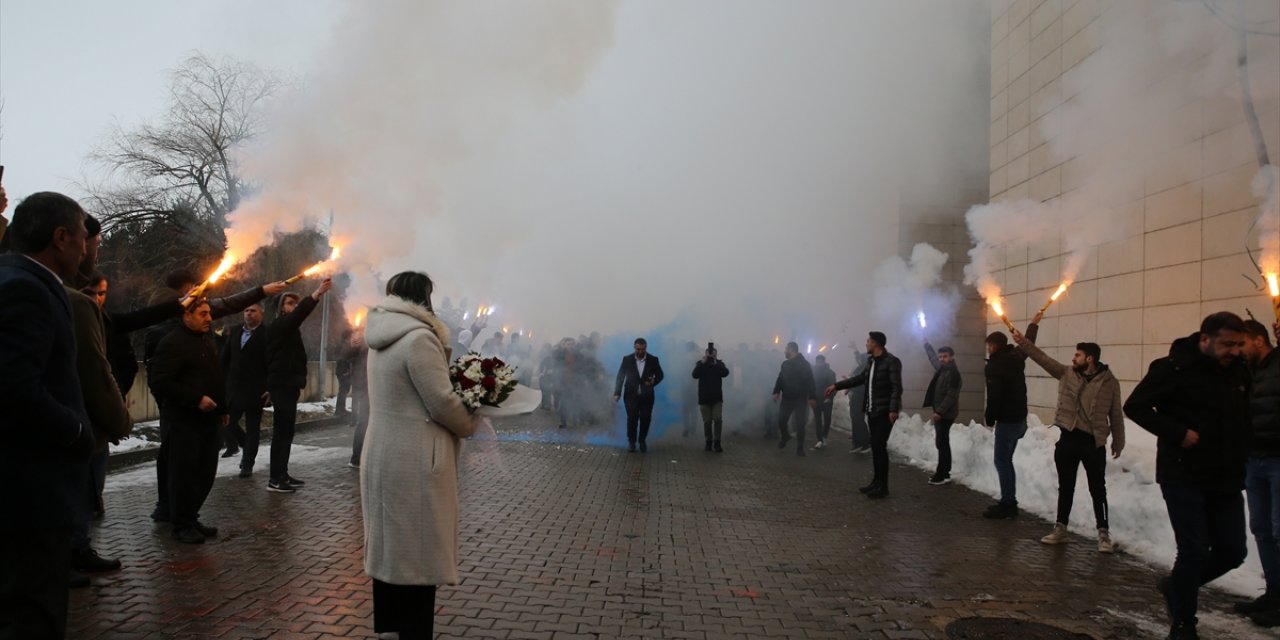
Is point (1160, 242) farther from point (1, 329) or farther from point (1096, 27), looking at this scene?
point (1, 329)

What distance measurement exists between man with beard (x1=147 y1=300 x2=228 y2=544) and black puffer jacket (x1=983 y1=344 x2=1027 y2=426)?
7162mm

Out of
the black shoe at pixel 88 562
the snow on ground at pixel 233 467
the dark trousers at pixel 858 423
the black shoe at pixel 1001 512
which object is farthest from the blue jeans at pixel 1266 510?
the snow on ground at pixel 233 467

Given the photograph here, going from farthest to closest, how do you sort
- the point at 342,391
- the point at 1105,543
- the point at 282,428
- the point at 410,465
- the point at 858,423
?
the point at 342,391 < the point at 858,423 < the point at 282,428 < the point at 1105,543 < the point at 410,465

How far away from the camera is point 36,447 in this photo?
2.49m

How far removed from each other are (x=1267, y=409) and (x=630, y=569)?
4227 mm

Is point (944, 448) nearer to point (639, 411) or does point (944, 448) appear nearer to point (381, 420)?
point (639, 411)

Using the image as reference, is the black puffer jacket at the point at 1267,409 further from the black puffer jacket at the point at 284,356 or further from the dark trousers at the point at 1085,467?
the black puffer jacket at the point at 284,356

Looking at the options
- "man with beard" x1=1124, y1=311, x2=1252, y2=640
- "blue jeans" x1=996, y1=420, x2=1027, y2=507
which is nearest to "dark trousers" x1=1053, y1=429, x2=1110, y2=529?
"blue jeans" x1=996, y1=420, x2=1027, y2=507

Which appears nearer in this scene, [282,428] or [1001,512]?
[1001,512]

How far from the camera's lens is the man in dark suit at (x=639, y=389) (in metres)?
12.7

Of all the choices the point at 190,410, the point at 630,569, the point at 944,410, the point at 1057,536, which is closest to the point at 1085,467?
the point at 1057,536

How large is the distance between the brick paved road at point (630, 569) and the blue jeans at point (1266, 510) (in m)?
0.42

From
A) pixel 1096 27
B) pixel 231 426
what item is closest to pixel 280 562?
Result: pixel 231 426

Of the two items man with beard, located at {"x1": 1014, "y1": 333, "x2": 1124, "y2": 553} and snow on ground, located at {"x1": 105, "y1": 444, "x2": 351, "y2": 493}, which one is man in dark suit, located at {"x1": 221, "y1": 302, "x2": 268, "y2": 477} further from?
man with beard, located at {"x1": 1014, "y1": 333, "x2": 1124, "y2": 553}
